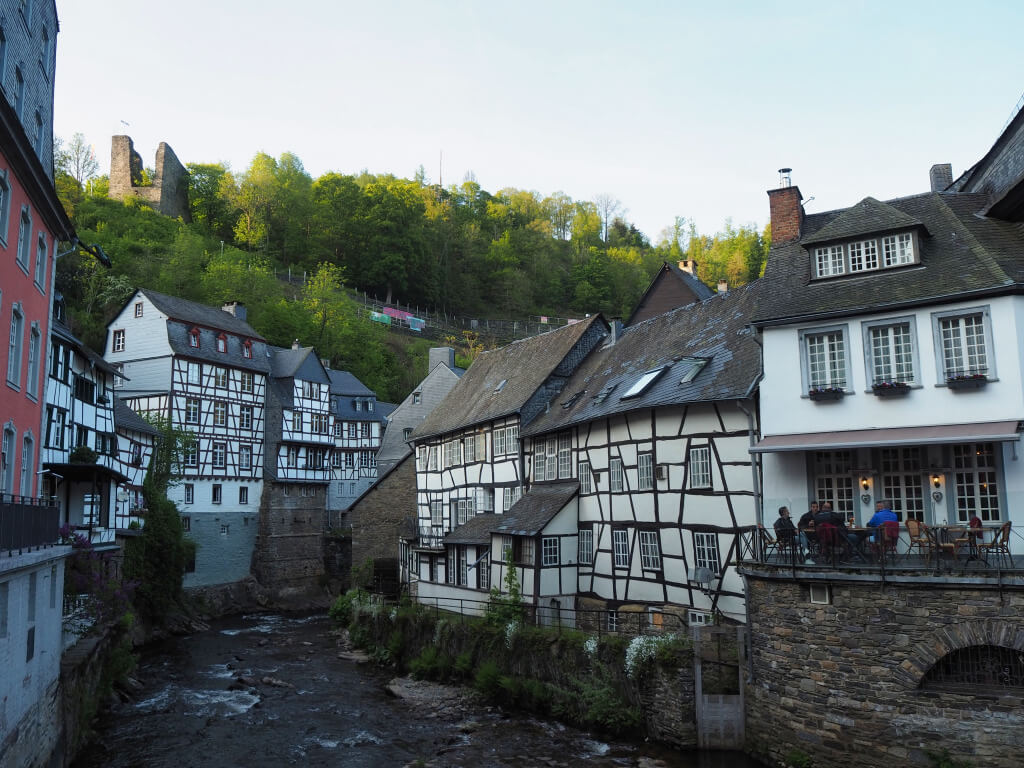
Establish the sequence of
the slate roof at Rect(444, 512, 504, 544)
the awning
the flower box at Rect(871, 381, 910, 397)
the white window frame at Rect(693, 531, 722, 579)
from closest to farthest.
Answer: the awning → the flower box at Rect(871, 381, 910, 397) → the white window frame at Rect(693, 531, 722, 579) → the slate roof at Rect(444, 512, 504, 544)

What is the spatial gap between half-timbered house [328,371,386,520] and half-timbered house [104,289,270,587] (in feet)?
22.1

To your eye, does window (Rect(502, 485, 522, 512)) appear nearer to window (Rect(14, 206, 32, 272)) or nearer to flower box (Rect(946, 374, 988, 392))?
flower box (Rect(946, 374, 988, 392))

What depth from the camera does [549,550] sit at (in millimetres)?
22281

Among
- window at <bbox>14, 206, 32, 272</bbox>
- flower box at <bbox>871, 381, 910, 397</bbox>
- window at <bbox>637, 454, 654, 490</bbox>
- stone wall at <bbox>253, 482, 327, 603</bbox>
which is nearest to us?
flower box at <bbox>871, 381, 910, 397</bbox>

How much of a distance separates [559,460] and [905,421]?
1097 cm

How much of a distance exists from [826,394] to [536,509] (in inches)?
385

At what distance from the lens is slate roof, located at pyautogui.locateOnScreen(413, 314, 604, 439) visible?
89.6 ft

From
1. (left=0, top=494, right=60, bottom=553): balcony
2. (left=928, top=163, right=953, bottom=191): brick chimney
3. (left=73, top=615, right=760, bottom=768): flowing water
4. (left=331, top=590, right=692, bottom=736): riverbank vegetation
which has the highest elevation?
(left=928, top=163, right=953, bottom=191): brick chimney

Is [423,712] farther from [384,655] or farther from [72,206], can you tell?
[72,206]

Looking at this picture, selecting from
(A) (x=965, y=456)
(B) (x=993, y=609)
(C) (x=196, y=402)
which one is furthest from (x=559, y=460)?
(C) (x=196, y=402)

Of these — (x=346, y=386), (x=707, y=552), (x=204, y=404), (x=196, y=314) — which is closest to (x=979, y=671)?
(x=707, y=552)

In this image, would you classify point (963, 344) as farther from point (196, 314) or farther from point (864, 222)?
point (196, 314)

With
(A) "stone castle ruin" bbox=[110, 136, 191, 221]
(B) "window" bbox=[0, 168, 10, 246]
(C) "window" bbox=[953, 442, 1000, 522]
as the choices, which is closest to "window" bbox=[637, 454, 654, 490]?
(C) "window" bbox=[953, 442, 1000, 522]

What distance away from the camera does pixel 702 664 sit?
15844 millimetres
